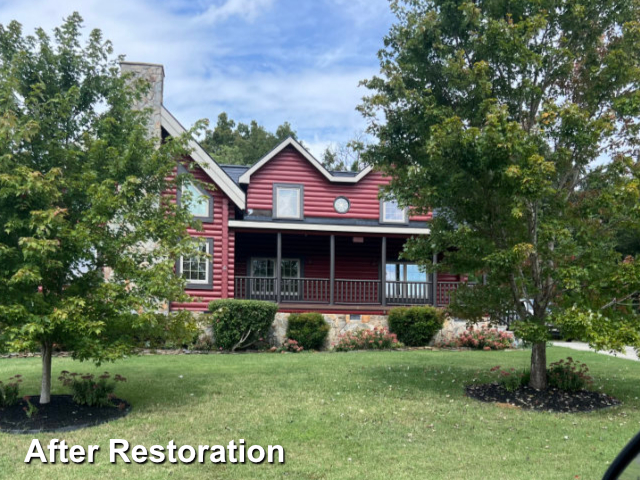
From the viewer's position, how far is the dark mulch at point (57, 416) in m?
6.29

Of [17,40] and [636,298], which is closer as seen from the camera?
[17,40]

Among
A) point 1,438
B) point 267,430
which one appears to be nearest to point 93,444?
point 1,438

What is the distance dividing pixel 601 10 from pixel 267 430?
303 inches

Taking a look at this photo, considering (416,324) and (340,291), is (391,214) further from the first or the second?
(416,324)

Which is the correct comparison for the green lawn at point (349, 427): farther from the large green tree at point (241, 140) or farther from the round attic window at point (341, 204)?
the large green tree at point (241, 140)

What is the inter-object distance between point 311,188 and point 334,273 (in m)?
3.20

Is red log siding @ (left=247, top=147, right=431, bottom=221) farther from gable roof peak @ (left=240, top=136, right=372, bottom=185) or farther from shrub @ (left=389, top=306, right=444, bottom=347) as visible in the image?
shrub @ (left=389, top=306, right=444, bottom=347)

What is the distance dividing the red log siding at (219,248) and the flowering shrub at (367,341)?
14.1ft

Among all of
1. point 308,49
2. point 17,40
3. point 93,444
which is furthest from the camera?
point 308,49

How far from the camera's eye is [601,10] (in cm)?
829

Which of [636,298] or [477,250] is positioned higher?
[477,250]

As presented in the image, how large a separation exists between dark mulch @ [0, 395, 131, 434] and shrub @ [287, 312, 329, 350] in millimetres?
8256

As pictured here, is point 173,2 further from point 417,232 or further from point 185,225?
point 417,232

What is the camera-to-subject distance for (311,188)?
19500 mm
